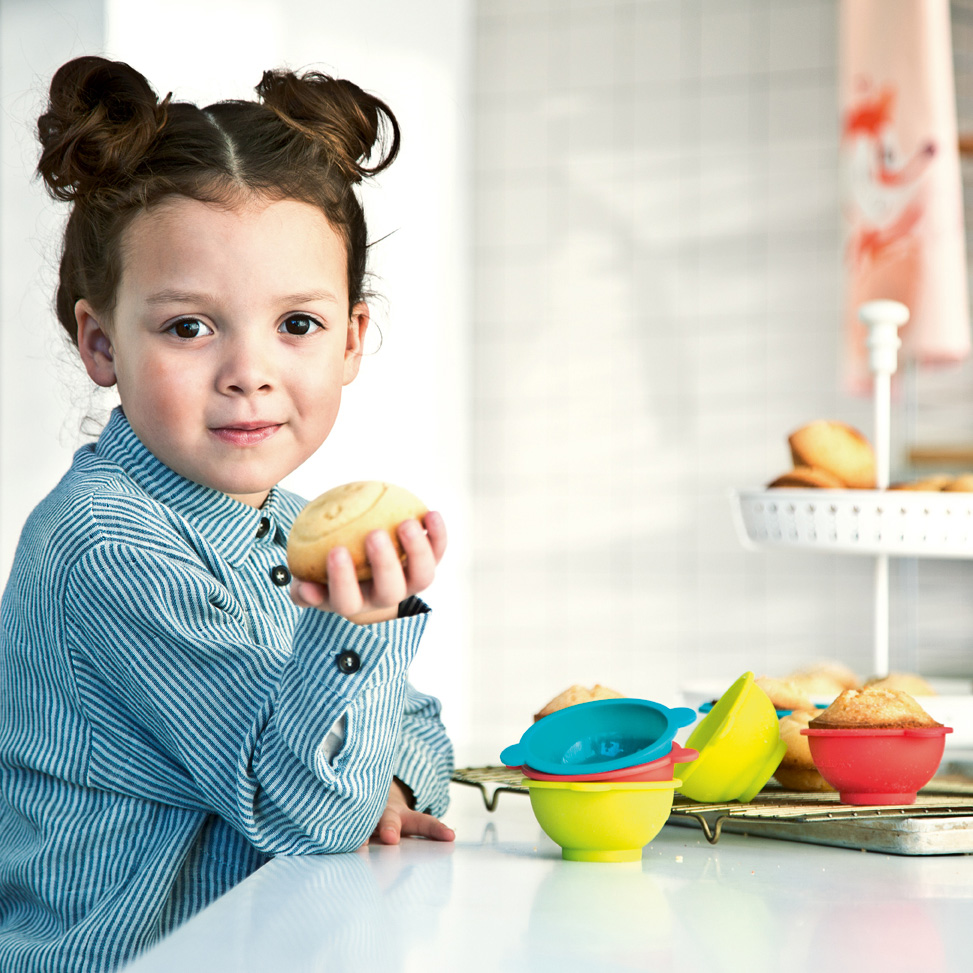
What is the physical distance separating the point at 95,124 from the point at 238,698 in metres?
0.41

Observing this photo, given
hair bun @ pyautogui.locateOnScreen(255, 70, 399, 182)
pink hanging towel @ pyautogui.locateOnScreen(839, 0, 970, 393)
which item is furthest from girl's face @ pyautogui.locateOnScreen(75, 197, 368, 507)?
pink hanging towel @ pyautogui.locateOnScreen(839, 0, 970, 393)

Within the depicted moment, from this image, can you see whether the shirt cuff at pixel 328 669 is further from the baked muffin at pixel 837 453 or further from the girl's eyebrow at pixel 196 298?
the baked muffin at pixel 837 453

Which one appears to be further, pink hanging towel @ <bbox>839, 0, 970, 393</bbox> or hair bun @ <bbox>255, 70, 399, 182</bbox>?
pink hanging towel @ <bbox>839, 0, 970, 393</bbox>

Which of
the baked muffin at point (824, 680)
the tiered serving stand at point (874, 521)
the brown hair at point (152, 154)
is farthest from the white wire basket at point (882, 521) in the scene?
the brown hair at point (152, 154)

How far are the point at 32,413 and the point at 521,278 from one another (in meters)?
1.42

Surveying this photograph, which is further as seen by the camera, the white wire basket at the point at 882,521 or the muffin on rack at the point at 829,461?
the muffin on rack at the point at 829,461

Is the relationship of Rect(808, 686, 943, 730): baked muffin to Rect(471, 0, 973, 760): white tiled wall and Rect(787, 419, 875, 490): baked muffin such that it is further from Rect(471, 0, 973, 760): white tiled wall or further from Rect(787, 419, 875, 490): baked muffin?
Rect(471, 0, 973, 760): white tiled wall

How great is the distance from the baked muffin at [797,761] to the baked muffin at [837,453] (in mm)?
470

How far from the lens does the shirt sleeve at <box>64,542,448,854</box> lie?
611 mm

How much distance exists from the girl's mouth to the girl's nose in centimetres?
3

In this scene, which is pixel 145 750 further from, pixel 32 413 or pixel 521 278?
pixel 521 278

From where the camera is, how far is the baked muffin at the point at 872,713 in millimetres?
698

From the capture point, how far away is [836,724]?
2.31 ft

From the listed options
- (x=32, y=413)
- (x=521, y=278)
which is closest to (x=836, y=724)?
(x=32, y=413)
